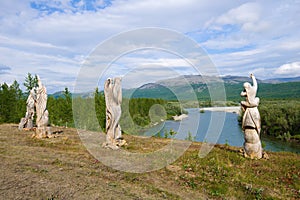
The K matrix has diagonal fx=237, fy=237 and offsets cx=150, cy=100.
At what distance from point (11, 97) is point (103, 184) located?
31.9 m

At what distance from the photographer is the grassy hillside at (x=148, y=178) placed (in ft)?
23.7

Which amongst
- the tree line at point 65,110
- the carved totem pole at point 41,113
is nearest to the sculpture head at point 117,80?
the carved totem pole at point 41,113

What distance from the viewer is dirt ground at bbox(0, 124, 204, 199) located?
6.97 meters

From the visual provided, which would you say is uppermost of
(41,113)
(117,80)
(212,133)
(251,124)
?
(117,80)

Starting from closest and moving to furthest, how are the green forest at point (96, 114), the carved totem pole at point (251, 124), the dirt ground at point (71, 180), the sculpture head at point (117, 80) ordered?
the dirt ground at point (71, 180), the carved totem pole at point (251, 124), the sculpture head at point (117, 80), the green forest at point (96, 114)

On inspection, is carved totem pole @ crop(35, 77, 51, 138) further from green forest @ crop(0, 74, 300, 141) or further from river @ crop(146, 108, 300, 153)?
river @ crop(146, 108, 300, 153)

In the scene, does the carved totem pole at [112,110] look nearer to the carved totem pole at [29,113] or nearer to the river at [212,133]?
the river at [212,133]

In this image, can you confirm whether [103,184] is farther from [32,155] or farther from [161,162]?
[32,155]

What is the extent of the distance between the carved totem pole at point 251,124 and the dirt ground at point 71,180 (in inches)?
191

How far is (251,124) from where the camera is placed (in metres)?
11.2

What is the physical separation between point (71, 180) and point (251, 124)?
8.24m

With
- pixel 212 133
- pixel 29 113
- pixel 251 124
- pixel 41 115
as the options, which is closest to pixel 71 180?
pixel 251 124

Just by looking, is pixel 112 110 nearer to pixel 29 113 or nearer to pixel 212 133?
pixel 29 113

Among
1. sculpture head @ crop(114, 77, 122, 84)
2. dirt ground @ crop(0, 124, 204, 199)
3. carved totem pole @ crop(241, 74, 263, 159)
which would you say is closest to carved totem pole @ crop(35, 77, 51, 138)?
dirt ground @ crop(0, 124, 204, 199)
